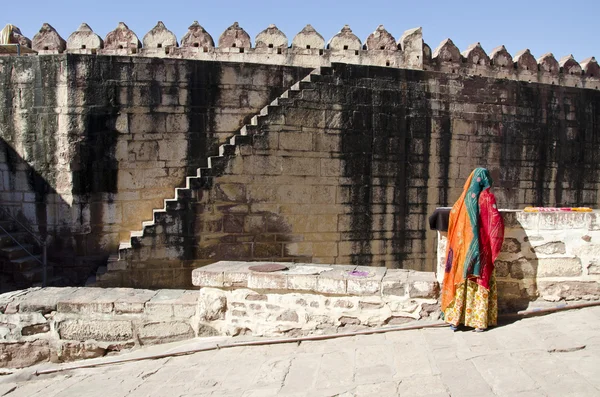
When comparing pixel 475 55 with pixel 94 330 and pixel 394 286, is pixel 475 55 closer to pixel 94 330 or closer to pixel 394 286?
pixel 394 286

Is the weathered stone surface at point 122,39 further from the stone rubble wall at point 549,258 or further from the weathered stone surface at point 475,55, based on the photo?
the stone rubble wall at point 549,258

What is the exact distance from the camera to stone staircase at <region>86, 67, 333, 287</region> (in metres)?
7.53

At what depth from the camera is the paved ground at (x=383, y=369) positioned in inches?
124

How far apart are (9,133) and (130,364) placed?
585cm

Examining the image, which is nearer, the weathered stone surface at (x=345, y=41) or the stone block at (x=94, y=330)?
the stone block at (x=94, y=330)

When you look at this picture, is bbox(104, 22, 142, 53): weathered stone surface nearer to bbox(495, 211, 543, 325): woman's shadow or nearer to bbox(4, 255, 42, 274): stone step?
bbox(4, 255, 42, 274): stone step

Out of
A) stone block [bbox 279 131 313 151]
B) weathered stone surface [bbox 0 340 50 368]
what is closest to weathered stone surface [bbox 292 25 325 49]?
stone block [bbox 279 131 313 151]

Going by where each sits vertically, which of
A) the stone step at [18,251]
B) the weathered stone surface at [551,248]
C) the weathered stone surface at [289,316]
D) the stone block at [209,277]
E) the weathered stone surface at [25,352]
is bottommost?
the weathered stone surface at [25,352]

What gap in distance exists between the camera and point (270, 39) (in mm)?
10719

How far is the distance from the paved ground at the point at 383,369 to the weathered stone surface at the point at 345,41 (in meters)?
8.17

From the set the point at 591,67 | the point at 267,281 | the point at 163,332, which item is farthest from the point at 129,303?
the point at 591,67

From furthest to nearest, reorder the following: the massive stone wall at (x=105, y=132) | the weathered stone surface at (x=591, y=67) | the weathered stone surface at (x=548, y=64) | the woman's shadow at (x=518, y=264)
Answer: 1. the weathered stone surface at (x=591, y=67)
2. the weathered stone surface at (x=548, y=64)
3. the massive stone wall at (x=105, y=132)
4. the woman's shadow at (x=518, y=264)

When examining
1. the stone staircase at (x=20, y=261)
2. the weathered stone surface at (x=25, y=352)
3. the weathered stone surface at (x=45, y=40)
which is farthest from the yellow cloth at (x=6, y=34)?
the weathered stone surface at (x=25, y=352)

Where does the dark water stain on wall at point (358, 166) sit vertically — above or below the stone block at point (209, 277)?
above
